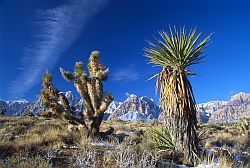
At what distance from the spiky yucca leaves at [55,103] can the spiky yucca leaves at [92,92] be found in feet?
1.93

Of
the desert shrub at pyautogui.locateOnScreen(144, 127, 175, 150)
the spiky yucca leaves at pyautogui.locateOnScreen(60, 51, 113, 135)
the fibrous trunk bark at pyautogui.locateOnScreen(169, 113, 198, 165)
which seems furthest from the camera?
the spiky yucca leaves at pyautogui.locateOnScreen(60, 51, 113, 135)

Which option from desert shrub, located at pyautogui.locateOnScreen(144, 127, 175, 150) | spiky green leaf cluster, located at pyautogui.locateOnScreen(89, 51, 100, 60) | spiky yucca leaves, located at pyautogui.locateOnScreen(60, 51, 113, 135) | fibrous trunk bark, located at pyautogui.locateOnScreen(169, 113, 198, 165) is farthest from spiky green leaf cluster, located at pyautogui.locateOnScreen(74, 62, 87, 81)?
fibrous trunk bark, located at pyautogui.locateOnScreen(169, 113, 198, 165)

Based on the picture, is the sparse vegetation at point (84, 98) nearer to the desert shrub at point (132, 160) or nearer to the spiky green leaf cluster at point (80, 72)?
the spiky green leaf cluster at point (80, 72)

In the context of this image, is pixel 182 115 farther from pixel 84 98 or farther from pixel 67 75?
pixel 67 75

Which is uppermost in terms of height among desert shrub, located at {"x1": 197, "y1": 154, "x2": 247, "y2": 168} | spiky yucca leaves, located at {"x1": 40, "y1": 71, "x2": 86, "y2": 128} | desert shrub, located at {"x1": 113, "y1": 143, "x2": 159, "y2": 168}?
spiky yucca leaves, located at {"x1": 40, "y1": 71, "x2": 86, "y2": 128}

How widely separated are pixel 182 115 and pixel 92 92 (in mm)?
5533

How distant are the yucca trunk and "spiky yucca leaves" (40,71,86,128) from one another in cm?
567

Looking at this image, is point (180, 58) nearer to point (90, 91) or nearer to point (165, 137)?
point (165, 137)

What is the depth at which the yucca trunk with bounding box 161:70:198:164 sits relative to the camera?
30.5 feet

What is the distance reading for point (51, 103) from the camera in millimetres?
13867

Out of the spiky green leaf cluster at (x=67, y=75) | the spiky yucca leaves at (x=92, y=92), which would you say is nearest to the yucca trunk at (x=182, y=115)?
the spiky yucca leaves at (x=92, y=92)

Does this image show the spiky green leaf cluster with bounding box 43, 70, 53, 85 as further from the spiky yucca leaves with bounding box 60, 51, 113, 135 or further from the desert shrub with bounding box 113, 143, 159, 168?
the desert shrub with bounding box 113, 143, 159, 168

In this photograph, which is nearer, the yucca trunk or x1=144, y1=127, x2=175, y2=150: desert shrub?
the yucca trunk

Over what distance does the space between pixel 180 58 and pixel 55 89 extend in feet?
22.5
